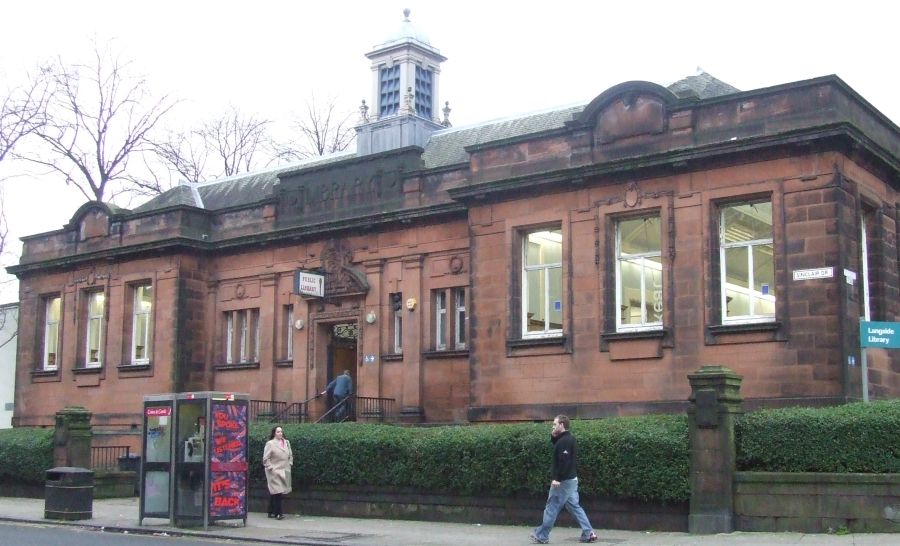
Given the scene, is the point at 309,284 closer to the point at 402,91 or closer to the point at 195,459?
the point at 402,91

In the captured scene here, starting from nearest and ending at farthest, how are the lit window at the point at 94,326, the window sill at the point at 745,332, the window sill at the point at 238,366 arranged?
the window sill at the point at 745,332
the window sill at the point at 238,366
the lit window at the point at 94,326

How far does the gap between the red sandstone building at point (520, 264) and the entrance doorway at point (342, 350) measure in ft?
0.21

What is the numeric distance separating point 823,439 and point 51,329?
2600cm

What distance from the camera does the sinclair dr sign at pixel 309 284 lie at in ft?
90.5

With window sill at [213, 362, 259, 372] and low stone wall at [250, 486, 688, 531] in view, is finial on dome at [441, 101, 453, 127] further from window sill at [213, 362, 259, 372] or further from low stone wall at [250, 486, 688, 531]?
low stone wall at [250, 486, 688, 531]

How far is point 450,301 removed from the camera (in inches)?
1041

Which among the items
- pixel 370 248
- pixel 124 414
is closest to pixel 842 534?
pixel 370 248

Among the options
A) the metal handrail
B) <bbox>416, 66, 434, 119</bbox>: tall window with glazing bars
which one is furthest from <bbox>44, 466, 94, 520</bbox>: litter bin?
<bbox>416, 66, 434, 119</bbox>: tall window with glazing bars

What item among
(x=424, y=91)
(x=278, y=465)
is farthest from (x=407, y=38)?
(x=278, y=465)

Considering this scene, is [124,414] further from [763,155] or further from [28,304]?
[763,155]

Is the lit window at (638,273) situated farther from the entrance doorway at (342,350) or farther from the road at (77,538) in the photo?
the road at (77,538)

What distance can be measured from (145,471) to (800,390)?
37.3 feet

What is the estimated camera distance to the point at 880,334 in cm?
1673

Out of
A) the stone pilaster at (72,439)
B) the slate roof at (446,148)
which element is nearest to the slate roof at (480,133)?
the slate roof at (446,148)
